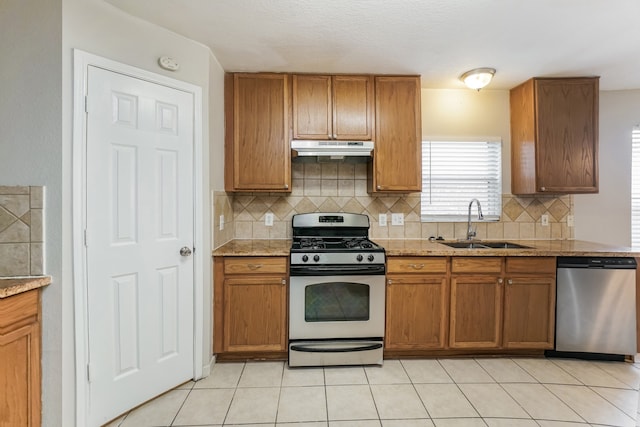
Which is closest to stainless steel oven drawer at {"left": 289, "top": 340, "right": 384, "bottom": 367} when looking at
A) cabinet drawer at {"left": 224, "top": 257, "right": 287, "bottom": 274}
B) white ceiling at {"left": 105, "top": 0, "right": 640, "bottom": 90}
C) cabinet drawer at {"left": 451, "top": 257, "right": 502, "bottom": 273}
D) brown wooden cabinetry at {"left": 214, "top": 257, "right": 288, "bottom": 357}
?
brown wooden cabinetry at {"left": 214, "top": 257, "right": 288, "bottom": 357}

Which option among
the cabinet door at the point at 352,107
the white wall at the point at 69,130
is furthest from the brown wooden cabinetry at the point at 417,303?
the white wall at the point at 69,130

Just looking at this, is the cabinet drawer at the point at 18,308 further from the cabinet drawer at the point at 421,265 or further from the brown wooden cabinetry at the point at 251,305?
the cabinet drawer at the point at 421,265

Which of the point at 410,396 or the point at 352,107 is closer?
the point at 410,396

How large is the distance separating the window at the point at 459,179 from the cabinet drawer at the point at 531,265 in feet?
2.37

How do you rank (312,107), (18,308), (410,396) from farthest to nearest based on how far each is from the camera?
(312,107)
(410,396)
(18,308)

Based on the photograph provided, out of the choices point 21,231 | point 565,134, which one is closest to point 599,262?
point 565,134

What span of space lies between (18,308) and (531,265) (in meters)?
3.22

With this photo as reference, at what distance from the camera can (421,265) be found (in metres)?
2.38

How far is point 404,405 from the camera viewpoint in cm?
186

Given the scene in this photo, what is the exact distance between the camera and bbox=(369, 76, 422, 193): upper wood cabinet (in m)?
2.67

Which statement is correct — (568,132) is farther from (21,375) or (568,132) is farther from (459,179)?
(21,375)

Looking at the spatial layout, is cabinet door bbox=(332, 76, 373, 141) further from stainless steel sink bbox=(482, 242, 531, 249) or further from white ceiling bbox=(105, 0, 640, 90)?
stainless steel sink bbox=(482, 242, 531, 249)

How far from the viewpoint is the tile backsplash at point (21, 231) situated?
4.84 feet

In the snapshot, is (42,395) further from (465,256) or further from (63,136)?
(465,256)
